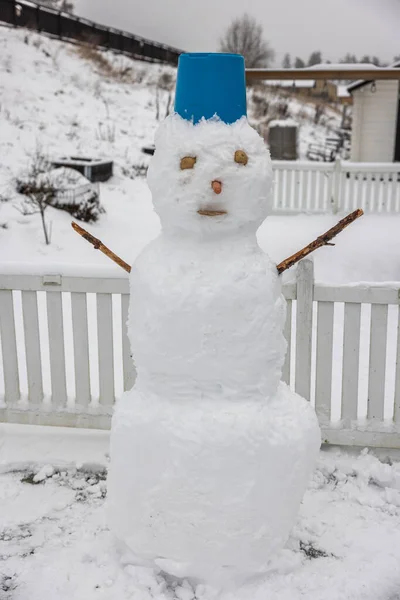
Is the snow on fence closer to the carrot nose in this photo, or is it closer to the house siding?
the carrot nose

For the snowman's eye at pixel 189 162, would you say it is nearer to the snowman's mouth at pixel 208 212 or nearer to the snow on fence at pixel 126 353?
the snowman's mouth at pixel 208 212

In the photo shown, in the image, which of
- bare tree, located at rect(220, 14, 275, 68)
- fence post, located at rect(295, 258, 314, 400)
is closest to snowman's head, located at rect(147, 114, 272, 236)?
fence post, located at rect(295, 258, 314, 400)

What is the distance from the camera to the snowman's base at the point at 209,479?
7.69 feet

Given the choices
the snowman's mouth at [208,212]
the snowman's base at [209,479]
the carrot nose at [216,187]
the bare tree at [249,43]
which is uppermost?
the bare tree at [249,43]

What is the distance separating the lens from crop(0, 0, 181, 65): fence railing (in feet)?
76.6

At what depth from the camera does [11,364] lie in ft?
12.2

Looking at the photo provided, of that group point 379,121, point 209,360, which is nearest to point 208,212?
point 209,360

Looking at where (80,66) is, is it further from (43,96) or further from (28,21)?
(43,96)

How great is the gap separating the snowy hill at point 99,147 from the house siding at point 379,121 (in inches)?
227

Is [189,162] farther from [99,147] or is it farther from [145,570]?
[99,147]

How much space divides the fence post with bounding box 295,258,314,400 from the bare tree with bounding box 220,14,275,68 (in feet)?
39.2

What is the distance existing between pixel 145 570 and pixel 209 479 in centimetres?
55

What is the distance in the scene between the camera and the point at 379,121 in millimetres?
15969

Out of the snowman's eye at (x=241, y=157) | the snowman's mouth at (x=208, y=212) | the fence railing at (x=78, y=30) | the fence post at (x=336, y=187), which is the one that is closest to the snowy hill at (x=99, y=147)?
the fence post at (x=336, y=187)
